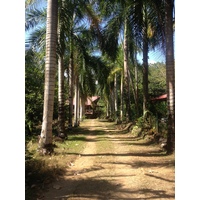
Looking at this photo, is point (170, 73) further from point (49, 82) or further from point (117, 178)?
point (117, 178)

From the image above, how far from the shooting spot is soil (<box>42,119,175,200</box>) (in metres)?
4.73

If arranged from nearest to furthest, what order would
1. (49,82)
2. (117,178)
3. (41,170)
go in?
(117,178) < (41,170) < (49,82)

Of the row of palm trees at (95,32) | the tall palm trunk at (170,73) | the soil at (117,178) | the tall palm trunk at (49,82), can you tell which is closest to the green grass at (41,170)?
the soil at (117,178)

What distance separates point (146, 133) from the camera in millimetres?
12383

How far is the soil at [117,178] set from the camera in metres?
4.73

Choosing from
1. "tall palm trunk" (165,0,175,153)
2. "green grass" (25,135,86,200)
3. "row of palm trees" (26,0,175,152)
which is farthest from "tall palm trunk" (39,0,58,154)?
"tall palm trunk" (165,0,175,153)

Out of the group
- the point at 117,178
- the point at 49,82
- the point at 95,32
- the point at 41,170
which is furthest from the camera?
the point at 95,32

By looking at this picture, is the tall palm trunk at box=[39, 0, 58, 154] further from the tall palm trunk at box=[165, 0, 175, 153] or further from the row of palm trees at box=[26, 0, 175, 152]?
the tall palm trunk at box=[165, 0, 175, 153]

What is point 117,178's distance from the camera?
225 inches

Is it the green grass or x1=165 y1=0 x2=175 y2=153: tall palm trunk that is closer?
the green grass

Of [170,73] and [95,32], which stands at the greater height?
[95,32]

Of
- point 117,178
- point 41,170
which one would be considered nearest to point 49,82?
point 41,170

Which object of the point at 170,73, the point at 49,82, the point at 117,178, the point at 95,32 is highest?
the point at 95,32
